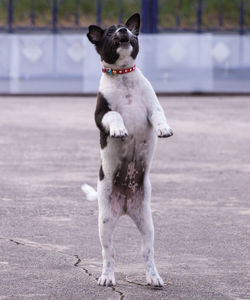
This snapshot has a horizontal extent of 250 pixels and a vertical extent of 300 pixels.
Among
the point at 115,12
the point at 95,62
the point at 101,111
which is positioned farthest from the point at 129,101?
the point at 115,12

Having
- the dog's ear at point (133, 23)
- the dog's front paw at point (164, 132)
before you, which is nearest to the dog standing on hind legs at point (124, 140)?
the dog's ear at point (133, 23)

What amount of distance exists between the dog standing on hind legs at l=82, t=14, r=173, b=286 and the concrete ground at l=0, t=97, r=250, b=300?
346 millimetres

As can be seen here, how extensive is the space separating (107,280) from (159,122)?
3.50 feet

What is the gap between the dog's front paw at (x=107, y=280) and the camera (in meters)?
5.93

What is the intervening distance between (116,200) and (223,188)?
3.88 metres

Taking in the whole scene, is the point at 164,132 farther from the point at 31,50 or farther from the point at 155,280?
the point at 31,50

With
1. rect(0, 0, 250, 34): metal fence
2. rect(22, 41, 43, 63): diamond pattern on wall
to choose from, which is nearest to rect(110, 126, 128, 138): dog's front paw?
rect(22, 41, 43, 63): diamond pattern on wall

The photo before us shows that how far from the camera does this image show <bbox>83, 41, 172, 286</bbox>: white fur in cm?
582

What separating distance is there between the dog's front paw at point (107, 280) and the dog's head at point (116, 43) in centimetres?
131

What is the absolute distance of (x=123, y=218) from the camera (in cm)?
820

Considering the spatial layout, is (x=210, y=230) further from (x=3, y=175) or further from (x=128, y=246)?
(x=3, y=175)

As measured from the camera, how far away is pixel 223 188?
9680 millimetres

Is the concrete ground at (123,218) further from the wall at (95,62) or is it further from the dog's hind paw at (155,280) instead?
the wall at (95,62)

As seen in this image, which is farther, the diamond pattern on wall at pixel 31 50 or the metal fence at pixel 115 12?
the metal fence at pixel 115 12
